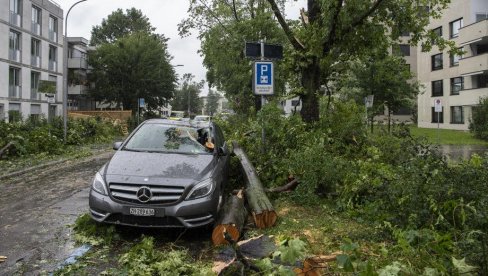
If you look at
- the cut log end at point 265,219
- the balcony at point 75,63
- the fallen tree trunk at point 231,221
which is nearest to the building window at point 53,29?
the balcony at point 75,63

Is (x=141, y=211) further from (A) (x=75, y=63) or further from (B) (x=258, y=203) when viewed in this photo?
(A) (x=75, y=63)

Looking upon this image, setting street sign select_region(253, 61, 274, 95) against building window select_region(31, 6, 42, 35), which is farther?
building window select_region(31, 6, 42, 35)

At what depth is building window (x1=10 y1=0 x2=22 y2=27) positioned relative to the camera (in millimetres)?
34031

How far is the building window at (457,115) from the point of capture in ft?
124

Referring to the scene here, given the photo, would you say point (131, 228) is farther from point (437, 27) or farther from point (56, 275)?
point (437, 27)

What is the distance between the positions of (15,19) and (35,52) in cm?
415

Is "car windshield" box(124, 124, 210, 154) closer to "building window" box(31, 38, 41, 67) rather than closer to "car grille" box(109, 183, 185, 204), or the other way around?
"car grille" box(109, 183, 185, 204)

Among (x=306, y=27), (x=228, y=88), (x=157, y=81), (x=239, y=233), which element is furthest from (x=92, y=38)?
(x=239, y=233)

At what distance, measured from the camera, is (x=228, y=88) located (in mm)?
33125

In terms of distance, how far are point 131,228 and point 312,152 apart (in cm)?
310

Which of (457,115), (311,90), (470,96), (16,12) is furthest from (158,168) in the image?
(457,115)

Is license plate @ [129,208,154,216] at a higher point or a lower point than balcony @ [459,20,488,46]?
lower

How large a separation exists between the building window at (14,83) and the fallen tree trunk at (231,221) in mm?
32564

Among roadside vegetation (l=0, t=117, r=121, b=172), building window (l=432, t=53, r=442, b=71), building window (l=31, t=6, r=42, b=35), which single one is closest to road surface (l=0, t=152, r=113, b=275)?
roadside vegetation (l=0, t=117, r=121, b=172)
